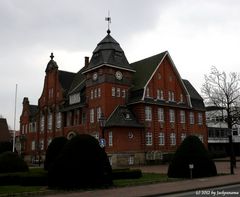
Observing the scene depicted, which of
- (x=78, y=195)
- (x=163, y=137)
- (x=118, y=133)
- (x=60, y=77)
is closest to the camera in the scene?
(x=78, y=195)

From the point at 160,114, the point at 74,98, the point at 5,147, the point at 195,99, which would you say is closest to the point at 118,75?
the point at 160,114

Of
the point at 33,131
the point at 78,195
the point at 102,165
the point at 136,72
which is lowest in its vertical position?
the point at 78,195

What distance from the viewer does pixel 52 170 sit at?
22062 mm

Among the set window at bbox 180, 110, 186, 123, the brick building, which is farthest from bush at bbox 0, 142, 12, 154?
window at bbox 180, 110, 186, 123

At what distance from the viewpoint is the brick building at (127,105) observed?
176 feet

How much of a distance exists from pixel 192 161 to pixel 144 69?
1270 inches

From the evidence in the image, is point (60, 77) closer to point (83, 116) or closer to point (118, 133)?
point (83, 116)

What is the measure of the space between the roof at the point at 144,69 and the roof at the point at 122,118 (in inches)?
169

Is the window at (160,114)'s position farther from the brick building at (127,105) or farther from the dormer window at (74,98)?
the dormer window at (74,98)

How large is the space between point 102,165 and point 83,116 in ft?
123

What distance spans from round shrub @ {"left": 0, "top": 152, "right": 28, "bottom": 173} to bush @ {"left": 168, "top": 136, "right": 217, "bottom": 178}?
12.7 metres

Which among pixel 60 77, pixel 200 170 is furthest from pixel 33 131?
pixel 200 170

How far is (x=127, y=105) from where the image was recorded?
56812 millimetres

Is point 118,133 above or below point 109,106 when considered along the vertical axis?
below
